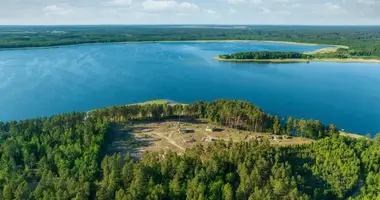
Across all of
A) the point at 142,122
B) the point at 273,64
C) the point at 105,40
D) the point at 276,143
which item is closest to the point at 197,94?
the point at 142,122

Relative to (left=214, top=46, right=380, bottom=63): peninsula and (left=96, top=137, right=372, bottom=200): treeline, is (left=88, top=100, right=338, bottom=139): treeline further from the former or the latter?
(left=214, top=46, right=380, bottom=63): peninsula

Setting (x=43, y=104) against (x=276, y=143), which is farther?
(x=43, y=104)

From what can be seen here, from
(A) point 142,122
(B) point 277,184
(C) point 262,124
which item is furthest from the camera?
(A) point 142,122

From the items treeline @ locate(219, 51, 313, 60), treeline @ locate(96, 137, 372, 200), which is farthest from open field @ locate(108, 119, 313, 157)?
treeline @ locate(219, 51, 313, 60)

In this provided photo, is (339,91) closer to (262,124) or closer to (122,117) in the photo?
(262,124)

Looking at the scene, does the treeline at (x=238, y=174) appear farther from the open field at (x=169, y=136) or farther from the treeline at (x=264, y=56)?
the treeline at (x=264, y=56)

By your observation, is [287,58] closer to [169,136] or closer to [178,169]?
[169,136]
